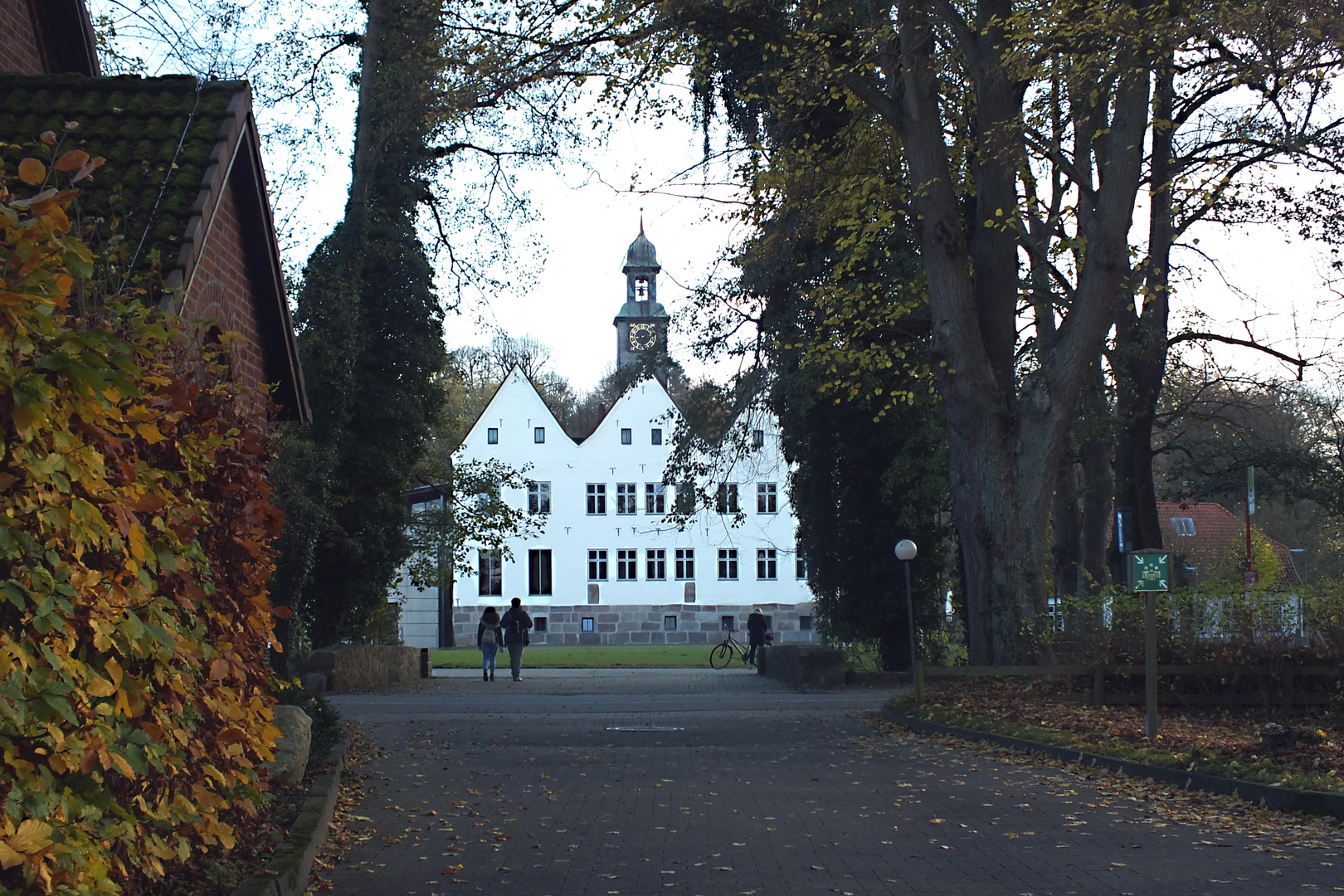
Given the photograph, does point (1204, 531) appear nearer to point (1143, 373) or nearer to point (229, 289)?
point (1143, 373)

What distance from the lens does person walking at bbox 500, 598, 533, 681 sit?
1210 inches

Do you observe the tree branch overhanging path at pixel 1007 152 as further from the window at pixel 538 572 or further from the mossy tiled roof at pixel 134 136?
the window at pixel 538 572

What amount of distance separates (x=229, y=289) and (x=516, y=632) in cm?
2027

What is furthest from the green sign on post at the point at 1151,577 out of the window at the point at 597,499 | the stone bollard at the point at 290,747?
the window at the point at 597,499

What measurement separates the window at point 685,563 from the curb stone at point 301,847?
48529mm

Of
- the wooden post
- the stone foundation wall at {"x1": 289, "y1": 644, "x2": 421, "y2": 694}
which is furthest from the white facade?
the wooden post

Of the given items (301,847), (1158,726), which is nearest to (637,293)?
(1158,726)

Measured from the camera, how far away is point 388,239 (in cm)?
2655

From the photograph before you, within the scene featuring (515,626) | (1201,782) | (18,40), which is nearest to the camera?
(1201,782)

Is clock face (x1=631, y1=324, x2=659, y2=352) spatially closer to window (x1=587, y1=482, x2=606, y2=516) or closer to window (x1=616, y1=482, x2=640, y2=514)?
window (x1=616, y1=482, x2=640, y2=514)

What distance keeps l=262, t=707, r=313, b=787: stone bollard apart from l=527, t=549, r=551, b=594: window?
159 feet

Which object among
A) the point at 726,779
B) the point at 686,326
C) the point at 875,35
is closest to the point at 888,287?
the point at 686,326

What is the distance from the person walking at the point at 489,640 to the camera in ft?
101

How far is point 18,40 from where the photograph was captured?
42.1 feet
